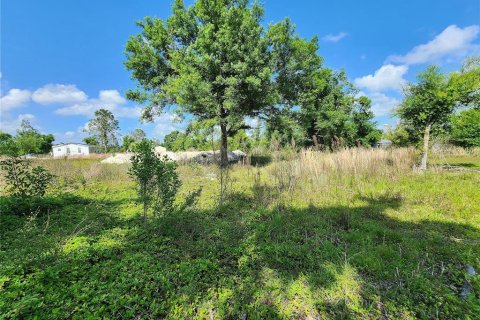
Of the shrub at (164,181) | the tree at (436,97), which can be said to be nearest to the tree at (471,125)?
the tree at (436,97)

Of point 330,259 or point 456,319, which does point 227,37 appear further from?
point 456,319

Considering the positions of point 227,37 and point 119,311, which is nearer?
point 119,311

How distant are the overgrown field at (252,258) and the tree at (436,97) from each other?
2889 mm

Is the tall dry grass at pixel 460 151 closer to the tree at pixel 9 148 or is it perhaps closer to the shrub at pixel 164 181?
the shrub at pixel 164 181

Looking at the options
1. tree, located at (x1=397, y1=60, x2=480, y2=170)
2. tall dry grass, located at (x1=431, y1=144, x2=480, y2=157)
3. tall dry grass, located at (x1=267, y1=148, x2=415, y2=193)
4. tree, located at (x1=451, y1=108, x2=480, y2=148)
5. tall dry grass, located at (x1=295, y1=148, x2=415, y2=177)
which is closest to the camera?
tall dry grass, located at (x1=267, y1=148, x2=415, y2=193)

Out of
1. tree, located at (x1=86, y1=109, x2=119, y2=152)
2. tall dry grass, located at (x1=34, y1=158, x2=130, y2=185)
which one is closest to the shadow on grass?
tall dry grass, located at (x1=34, y1=158, x2=130, y2=185)

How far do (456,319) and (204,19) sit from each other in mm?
11324

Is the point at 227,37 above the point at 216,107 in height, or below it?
above

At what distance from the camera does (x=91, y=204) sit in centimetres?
456

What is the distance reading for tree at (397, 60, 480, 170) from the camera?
6.37 m

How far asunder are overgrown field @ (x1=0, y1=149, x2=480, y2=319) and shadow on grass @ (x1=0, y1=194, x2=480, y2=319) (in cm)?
1

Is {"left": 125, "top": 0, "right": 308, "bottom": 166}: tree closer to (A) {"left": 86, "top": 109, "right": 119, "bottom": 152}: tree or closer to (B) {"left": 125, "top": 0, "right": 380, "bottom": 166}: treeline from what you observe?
(B) {"left": 125, "top": 0, "right": 380, "bottom": 166}: treeline

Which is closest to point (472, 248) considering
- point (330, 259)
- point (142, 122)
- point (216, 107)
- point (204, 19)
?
point (330, 259)

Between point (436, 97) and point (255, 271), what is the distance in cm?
772
